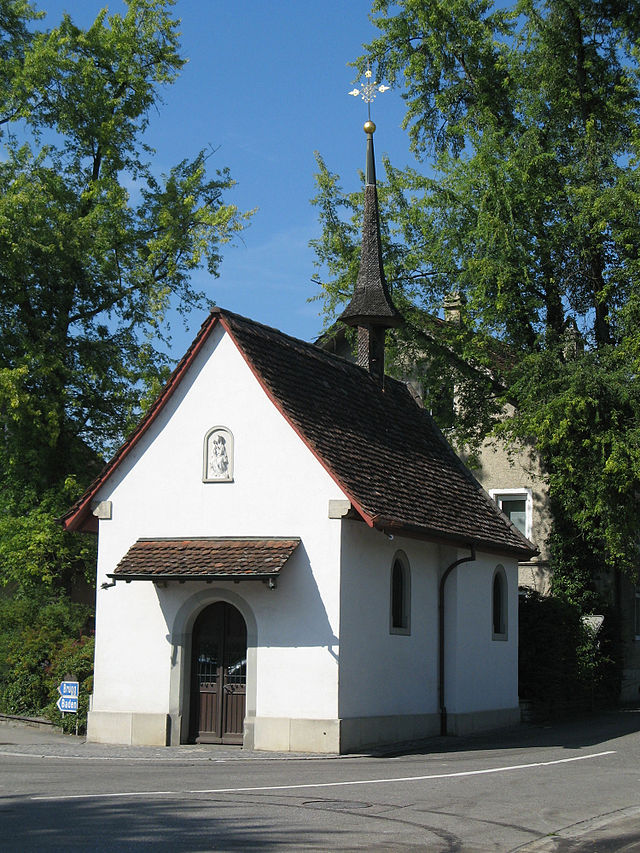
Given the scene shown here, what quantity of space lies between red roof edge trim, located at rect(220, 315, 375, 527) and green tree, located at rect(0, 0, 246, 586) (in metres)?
8.96

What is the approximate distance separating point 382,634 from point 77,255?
1357 cm

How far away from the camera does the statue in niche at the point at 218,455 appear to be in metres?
19.7

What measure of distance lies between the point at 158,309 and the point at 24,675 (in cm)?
1062

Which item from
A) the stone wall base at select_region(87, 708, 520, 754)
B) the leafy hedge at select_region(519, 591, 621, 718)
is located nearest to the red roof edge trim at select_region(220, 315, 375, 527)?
the stone wall base at select_region(87, 708, 520, 754)

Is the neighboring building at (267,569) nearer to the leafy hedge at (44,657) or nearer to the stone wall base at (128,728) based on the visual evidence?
the stone wall base at (128,728)

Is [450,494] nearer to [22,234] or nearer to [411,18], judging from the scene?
[22,234]

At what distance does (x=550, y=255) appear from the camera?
28516 millimetres

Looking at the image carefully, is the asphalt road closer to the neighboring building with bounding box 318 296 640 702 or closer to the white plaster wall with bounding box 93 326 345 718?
the white plaster wall with bounding box 93 326 345 718

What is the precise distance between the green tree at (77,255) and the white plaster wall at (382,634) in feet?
33.1

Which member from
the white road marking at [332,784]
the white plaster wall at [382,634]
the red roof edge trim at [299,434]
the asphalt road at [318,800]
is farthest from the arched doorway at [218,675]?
the white road marking at [332,784]

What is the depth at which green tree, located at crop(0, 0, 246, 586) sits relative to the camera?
27797mm

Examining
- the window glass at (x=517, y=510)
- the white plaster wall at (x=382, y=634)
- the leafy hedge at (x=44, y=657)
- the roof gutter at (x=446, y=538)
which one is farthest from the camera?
the window glass at (x=517, y=510)

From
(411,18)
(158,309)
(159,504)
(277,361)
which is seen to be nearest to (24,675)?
(159,504)

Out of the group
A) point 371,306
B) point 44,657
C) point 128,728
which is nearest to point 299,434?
point 128,728
